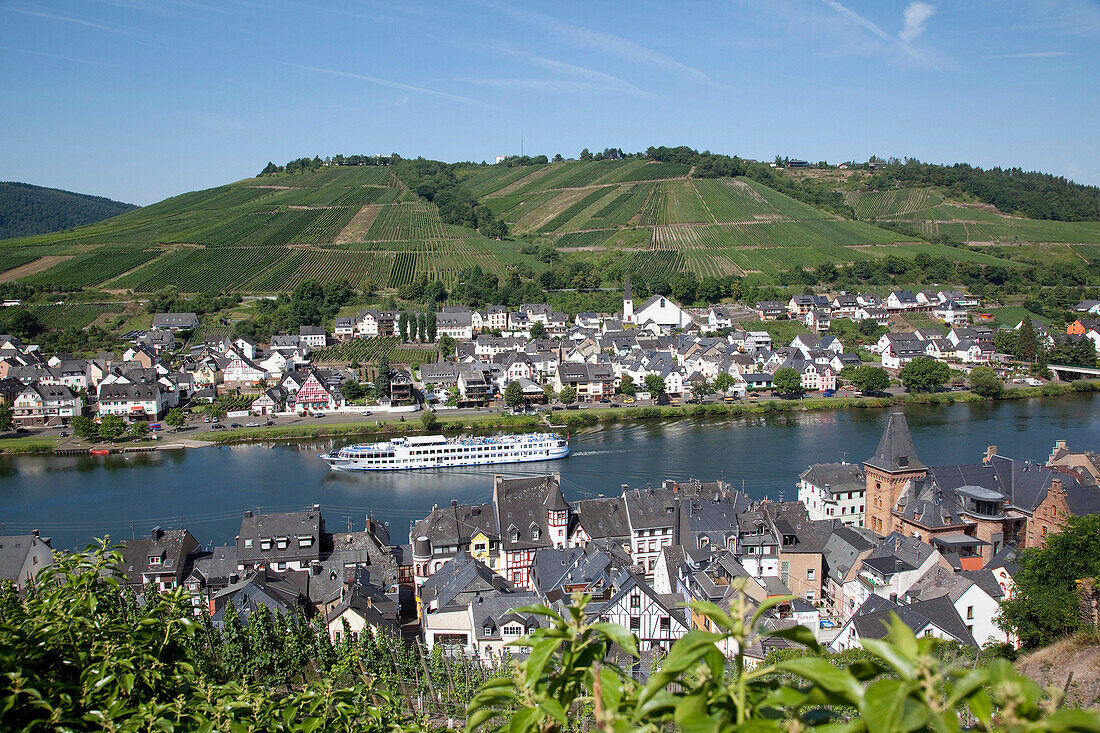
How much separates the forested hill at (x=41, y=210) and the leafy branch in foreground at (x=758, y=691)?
12030cm

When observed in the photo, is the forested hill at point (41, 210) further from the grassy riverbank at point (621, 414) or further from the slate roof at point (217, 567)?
the slate roof at point (217, 567)

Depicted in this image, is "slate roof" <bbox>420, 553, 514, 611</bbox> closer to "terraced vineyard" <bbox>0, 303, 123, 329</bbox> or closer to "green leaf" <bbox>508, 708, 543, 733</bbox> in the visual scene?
"green leaf" <bbox>508, 708, 543, 733</bbox>

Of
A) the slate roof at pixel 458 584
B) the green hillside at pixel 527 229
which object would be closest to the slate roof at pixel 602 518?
the slate roof at pixel 458 584

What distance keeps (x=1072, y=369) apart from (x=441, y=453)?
83.3ft

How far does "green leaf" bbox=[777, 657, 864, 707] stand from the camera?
1150 millimetres

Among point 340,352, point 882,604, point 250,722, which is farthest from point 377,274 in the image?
point 250,722

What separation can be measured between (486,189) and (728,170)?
23061mm

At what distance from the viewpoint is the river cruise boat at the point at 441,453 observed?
21.0 meters

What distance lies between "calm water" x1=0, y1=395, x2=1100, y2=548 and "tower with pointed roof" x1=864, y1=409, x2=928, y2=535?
290cm

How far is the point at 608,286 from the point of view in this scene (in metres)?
45.8

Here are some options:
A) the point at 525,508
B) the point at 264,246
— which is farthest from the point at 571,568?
the point at 264,246

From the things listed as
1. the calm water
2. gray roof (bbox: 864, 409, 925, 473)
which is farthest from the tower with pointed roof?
the calm water

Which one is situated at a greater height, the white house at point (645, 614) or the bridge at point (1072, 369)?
the bridge at point (1072, 369)

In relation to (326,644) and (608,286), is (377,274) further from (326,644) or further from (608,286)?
(326,644)
